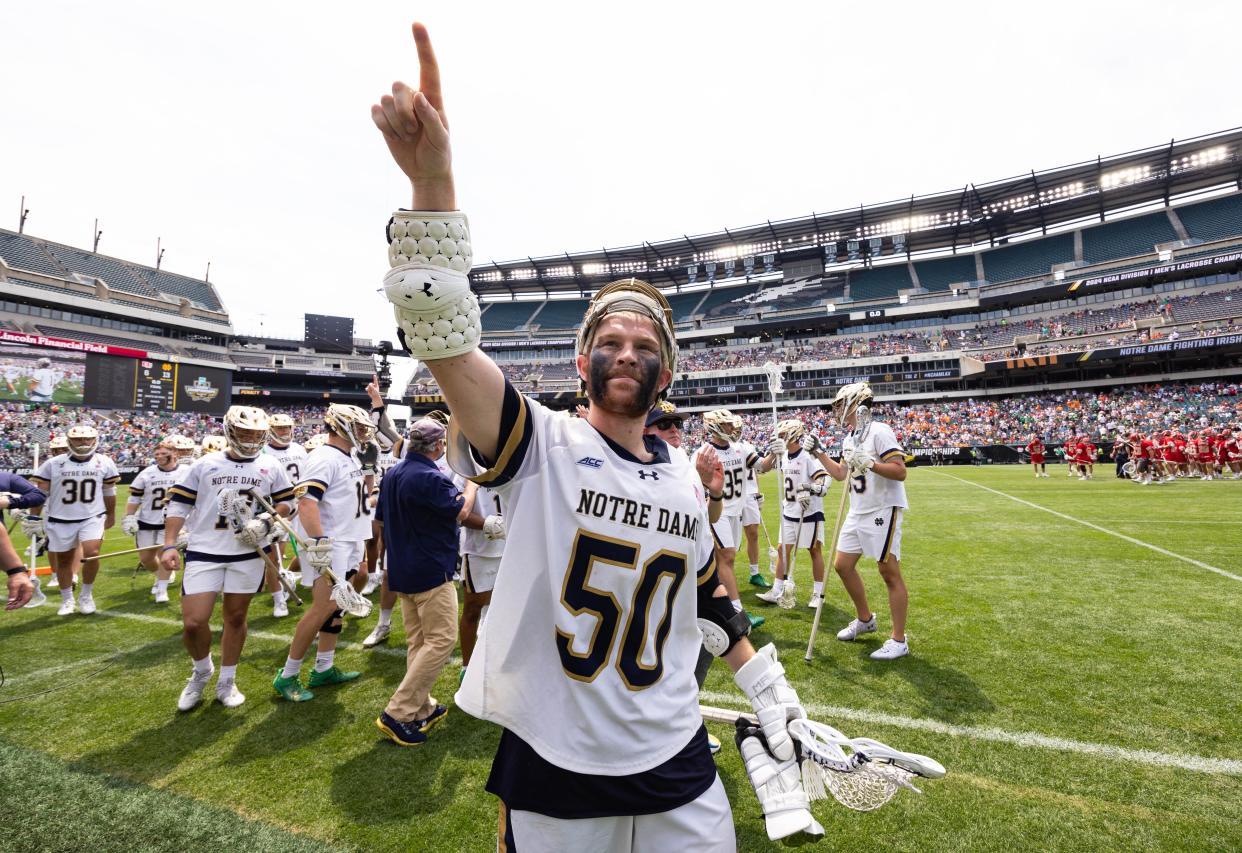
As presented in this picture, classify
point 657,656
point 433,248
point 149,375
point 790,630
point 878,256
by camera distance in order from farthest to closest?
point 878,256 → point 149,375 → point 790,630 → point 657,656 → point 433,248

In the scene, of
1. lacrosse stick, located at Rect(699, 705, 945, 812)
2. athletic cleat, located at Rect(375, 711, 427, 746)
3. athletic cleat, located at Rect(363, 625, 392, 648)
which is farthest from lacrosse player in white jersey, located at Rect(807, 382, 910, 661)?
athletic cleat, located at Rect(363, 625, 392, 648)

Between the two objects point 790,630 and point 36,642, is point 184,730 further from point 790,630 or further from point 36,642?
point 790,630

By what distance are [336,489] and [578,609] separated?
4.82 m

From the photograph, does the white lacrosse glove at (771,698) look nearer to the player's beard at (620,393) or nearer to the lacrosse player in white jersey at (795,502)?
the player's beard at (620,393)

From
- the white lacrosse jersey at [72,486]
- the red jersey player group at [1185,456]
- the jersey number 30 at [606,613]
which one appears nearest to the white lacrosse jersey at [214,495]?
the white lacrosse jersey at [72,486]

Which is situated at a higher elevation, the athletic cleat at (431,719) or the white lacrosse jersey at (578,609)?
the white lacrosse jersey at (578,609)

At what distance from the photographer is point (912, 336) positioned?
4925 cm

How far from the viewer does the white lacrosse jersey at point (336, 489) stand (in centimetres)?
531

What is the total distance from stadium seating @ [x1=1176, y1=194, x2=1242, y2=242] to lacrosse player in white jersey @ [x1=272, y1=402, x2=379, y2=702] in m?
61.1

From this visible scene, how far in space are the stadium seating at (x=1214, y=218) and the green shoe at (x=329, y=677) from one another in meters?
61.8

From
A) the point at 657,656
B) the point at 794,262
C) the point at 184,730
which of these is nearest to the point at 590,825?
the point at 657,656

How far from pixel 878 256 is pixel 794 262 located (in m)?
8.29

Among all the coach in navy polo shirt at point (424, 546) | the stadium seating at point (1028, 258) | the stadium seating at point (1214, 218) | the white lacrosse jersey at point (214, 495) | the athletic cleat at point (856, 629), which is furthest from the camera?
the stadium seating at point (1028, 258)

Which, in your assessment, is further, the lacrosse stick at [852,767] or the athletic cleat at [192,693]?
the athletic cleat at [192,693]
